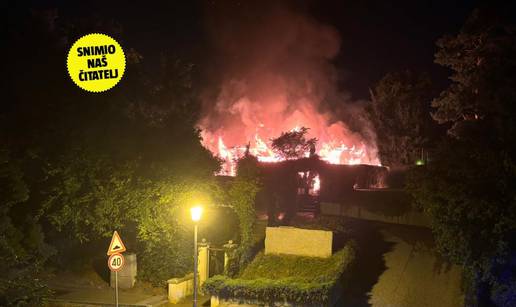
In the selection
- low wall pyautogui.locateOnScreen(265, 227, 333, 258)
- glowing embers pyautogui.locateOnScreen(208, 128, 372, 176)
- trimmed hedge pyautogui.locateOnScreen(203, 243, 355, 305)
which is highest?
glowing embers pyautogui.locateOnScreen(208, 128, 372, 176)

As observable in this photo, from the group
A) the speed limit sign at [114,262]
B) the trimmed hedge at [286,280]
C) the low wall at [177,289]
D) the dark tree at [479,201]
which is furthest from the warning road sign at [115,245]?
the dark tree at [479,201]

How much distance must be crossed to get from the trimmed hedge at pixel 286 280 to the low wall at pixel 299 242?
11.2 inches

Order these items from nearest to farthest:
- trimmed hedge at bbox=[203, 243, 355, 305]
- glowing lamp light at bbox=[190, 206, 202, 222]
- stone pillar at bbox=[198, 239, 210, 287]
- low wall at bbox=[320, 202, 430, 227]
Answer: trimmed hedge at bbox=[203, 243, 355, 305], glowing lamp light at bbox=[190, 206, 202, 222], stone pillar at bbox=[198, 239, 210, 287], low wall at bbox=[320, 202, 430, 227]

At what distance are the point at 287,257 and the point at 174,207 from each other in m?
4.45

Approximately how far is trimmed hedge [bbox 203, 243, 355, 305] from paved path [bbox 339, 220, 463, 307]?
3.55ft

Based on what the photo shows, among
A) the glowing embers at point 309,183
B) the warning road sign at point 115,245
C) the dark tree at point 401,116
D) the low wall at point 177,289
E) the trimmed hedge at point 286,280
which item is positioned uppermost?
the dark tree at point 401,116

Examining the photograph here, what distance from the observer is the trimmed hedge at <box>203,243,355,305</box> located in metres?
13.1

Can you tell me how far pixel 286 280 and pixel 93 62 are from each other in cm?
938

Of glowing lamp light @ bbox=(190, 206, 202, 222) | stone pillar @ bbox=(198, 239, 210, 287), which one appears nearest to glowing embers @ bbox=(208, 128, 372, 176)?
stone pillar @ bbox=(198, 239, 210, 287)

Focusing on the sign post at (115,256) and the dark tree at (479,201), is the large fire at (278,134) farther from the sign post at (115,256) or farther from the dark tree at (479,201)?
the sign post at (115,256)

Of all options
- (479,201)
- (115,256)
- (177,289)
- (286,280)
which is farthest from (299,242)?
(115,256)

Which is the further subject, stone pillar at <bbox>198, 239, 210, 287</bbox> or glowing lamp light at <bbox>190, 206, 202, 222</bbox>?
stone pillar at <bbox>198, 239, 210, 287</bbox>

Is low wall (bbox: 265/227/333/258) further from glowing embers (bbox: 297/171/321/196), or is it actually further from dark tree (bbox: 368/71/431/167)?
dark tree (bbox: 368/71/431/167)

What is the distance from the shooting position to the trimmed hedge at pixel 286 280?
13071mm
